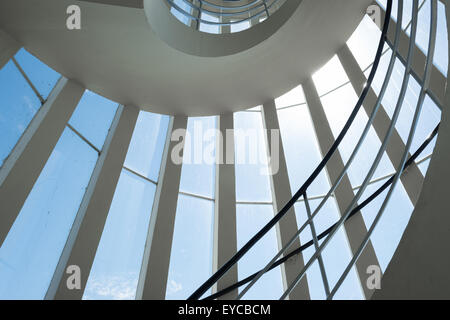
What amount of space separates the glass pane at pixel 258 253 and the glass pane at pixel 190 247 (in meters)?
0.68

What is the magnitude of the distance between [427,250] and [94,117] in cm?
786

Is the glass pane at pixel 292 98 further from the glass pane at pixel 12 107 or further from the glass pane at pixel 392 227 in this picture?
the glass pane at pixel 12 107

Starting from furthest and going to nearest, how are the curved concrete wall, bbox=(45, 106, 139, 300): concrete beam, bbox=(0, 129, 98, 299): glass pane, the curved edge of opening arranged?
1. the curved edge of opening
2. bbox=(45, 106, 139, 300): concrete beam
3. bbox=(0, 129, 98, 299): glass pane
4. the curved concrete wall

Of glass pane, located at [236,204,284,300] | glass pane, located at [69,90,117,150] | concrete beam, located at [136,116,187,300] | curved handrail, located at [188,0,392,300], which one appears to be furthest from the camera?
glass pane, located at [69,90,117,150]

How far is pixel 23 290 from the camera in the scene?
234 inches

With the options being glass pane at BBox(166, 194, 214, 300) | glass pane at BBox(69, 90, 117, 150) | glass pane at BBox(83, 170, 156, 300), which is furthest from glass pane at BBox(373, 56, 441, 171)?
glass pane at BBox(69, 90, 117, 150)

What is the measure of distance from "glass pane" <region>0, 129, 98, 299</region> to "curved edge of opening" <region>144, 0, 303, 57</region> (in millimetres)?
3018

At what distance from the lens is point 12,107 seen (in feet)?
22.0

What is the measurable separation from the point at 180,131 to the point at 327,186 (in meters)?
3.95

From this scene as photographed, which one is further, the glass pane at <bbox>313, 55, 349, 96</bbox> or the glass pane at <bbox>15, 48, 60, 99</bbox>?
the glass pane at <bbox>313, 55, 349, 96</bbox>

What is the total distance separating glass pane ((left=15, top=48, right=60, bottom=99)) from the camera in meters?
Result: 7.17

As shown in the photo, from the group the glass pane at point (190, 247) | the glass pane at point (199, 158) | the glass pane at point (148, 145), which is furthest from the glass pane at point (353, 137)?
the glass pane at point (148, 145)

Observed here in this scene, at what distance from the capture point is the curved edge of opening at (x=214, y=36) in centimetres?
761

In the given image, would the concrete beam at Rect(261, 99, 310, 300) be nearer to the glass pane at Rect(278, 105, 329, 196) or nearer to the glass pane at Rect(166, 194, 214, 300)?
the glass pane at Rect(278, 105, 329, 196)
